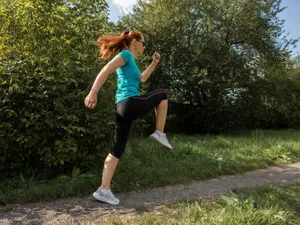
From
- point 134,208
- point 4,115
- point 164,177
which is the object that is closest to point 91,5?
point 4,115

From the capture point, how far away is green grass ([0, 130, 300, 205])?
387cm

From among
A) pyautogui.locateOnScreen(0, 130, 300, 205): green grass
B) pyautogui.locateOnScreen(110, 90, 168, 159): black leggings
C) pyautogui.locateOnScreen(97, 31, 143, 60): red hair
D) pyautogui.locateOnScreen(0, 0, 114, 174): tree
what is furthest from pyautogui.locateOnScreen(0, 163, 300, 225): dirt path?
pyautogui.locateOnScreen(97, 31, 143, 60): red hair

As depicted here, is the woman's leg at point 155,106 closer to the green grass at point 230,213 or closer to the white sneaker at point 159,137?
the white sneaker at point 159,137

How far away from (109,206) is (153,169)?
4.83 feet

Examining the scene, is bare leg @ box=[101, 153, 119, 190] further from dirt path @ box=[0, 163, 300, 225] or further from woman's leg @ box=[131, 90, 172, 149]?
woman's leg @ box=[131, 90, 172, 149]

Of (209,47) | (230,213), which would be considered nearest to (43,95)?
(230,213)

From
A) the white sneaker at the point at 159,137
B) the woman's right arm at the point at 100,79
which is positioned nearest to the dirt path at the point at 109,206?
the white sneaker at the point at 159,137

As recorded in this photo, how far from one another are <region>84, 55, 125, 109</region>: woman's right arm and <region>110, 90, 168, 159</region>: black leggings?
31 cm

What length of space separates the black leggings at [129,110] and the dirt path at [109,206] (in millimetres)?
629

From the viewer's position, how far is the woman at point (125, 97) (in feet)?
10.9

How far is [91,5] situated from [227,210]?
4259 mm

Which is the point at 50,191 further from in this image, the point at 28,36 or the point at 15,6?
the point at 15,6

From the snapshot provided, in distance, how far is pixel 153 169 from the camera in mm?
4848

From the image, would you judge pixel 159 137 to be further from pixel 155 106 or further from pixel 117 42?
pixel 117 42
